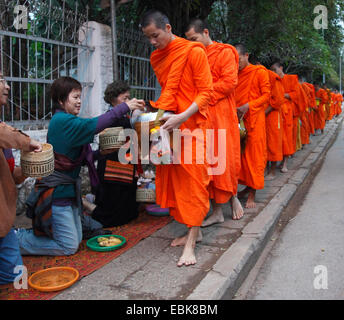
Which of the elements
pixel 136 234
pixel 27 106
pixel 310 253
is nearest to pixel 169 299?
pixel 136 234

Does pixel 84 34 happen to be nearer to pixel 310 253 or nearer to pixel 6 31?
pixel 6 31

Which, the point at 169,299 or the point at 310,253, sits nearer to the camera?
the point at 169,299

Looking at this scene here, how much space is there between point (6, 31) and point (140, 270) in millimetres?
3198

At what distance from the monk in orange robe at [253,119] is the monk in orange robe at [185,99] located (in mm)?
1626

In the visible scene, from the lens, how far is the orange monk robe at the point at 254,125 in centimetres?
461

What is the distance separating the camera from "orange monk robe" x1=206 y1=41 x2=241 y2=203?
3736 mm

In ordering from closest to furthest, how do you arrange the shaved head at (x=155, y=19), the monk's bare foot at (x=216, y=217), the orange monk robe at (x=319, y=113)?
the shaved head at (x=155, y=19) → the monk's bare foot at (x=216, y=217) → the orange monk robe at (x=319, y=113)

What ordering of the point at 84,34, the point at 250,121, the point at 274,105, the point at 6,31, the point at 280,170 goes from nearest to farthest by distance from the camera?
the point at 6,31
the point at 250,121
the point at 84,34
the point at 274,105
the point at 280,170

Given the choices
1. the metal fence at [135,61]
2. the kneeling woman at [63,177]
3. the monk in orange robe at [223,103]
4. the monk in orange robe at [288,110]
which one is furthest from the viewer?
the monk in orange robe at [288,110]

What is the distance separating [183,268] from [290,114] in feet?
17.8

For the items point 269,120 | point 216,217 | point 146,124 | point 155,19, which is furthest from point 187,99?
point 269,120

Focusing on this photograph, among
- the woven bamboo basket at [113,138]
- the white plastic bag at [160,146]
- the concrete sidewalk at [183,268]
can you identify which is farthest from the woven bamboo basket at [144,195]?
the white plastic bag at [160,146]

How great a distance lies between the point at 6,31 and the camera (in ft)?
14.3

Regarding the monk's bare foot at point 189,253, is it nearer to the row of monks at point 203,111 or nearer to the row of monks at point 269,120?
the row of monks at point 203,111
